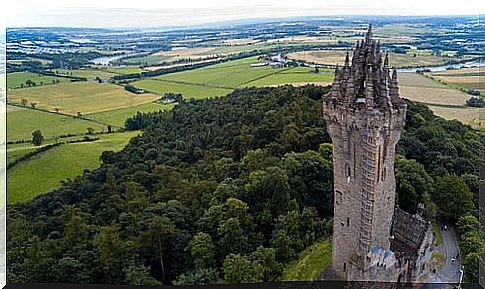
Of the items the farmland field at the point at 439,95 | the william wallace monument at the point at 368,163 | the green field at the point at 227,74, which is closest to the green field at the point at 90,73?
the green field at the point at 227,74

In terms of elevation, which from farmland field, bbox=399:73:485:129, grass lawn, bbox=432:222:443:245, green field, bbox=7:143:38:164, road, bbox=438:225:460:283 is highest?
farmland field, bbox=399:73:485:129

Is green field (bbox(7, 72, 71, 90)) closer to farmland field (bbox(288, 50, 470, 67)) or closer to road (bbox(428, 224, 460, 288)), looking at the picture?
farmland field (bbox(288, 50, 470, 67))

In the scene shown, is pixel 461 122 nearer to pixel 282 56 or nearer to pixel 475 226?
pixel 475 226

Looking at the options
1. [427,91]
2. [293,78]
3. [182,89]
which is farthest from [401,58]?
[182,89]

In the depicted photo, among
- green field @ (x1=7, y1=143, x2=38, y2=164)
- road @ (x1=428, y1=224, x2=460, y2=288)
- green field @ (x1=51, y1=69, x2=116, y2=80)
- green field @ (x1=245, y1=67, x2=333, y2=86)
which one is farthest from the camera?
green field @ (x1=245, y1=67, x2=333, y2=86)

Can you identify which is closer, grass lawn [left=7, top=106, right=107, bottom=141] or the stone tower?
the stone tower

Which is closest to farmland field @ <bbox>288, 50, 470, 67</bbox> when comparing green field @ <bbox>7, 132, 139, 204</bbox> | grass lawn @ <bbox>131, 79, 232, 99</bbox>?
grass lawn @ <bbox>131, 79, 232, 99</bbox>

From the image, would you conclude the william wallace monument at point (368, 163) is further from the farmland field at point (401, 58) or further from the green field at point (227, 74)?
the green field at point (227, 74)
